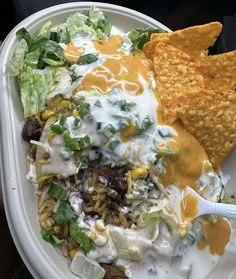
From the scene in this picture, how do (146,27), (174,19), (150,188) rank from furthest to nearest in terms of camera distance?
(174,19) < (146,27) < (150,188)

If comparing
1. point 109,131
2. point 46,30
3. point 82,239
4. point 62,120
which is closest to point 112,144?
point 109,131

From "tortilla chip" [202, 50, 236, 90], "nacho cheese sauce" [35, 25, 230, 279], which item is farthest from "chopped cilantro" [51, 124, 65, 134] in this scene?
"tortilla chip" [202, 50, 236, 90]

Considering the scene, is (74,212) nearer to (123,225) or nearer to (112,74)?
(123,225)

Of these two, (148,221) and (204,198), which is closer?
(148,221)

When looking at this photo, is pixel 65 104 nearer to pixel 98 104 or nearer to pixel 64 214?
pixel 98 104

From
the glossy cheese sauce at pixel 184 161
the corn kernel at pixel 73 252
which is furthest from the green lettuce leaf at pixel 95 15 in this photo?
the corn kernel at pixel 73 252

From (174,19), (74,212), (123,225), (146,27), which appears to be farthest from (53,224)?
(174,19)
